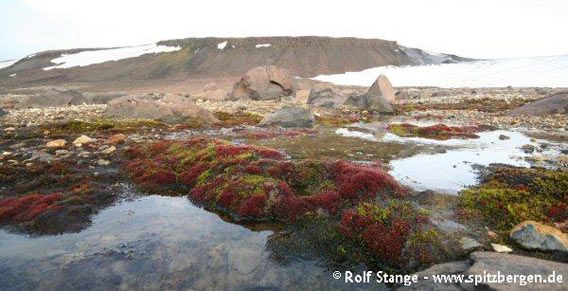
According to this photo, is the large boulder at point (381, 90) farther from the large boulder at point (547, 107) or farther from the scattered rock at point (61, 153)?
Answer: the scattered rock at point (61, 153)

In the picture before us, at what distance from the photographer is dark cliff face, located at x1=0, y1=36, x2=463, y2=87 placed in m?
130

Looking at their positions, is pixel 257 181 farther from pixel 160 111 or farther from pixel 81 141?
pixel 160 111

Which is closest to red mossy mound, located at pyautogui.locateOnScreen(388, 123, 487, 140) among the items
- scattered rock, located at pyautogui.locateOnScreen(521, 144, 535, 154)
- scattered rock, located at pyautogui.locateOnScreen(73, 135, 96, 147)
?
scattered rock, located at pyautogui.locateOnScreen(521, 144, 535, 154)

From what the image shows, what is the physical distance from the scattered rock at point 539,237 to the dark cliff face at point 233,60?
394 ft

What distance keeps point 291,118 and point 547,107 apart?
20.6 m

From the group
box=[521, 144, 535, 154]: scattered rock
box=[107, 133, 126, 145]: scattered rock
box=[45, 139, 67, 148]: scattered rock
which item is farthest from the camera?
box=[107, 133, 126, 145]: scattered rock

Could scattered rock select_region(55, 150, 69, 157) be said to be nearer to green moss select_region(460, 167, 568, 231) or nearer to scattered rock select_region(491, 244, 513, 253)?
green moss select_region(460, 167, 568, 231)

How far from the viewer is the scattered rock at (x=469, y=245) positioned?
Result: 8.64 metres

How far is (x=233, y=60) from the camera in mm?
139875

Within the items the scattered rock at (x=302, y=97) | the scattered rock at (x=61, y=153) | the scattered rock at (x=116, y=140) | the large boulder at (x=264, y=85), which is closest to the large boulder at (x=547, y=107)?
the scattered rock at (x=302, y=97)

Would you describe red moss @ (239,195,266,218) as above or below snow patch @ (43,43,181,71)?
below

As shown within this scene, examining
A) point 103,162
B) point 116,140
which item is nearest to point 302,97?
point 116,140

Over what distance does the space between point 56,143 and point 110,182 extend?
8.22m

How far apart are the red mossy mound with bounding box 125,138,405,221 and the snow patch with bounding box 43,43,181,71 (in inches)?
5919
